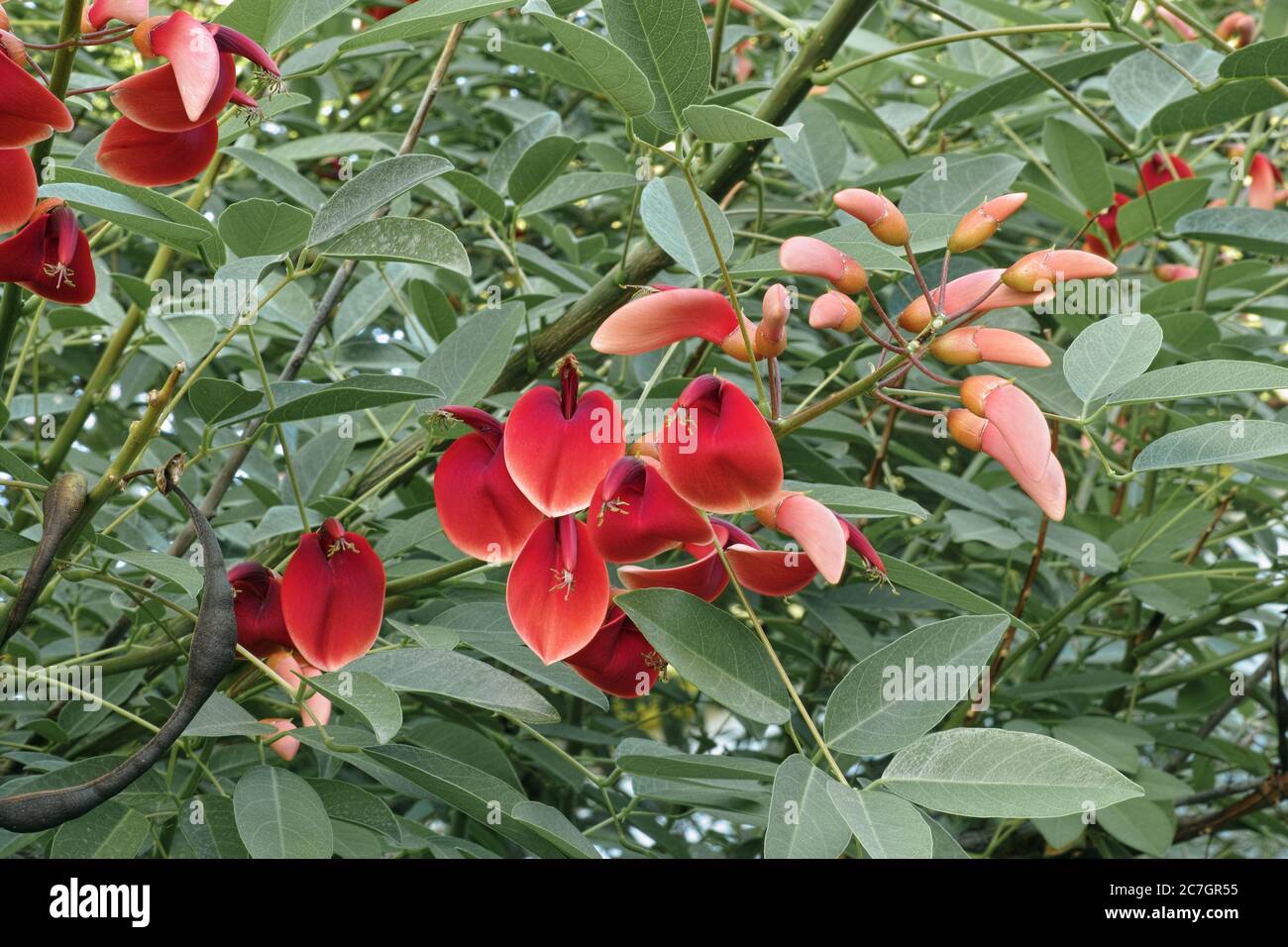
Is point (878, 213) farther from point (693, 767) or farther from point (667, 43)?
point (693, 767)

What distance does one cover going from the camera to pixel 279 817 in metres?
0.63

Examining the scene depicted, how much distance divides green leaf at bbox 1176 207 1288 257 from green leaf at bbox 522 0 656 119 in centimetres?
59

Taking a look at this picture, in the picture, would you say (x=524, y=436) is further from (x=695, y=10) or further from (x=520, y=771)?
(x=520, y=771)

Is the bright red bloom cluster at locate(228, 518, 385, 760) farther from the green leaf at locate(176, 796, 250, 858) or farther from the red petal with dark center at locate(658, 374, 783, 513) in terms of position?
the red petal with dark center at locate(658, 374, 783, 513)

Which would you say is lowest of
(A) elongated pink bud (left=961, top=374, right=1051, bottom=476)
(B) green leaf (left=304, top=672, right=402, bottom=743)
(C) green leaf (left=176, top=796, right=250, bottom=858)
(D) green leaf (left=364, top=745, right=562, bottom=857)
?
(C) green leaf (left=176, top=796, right=250, bottom=858)

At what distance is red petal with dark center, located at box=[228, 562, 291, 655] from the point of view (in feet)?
2.33

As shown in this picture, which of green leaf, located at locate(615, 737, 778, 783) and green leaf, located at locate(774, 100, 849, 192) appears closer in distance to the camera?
green leaf, located at locate(615, 737, 778, 783)

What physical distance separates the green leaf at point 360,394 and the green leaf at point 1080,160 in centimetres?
67

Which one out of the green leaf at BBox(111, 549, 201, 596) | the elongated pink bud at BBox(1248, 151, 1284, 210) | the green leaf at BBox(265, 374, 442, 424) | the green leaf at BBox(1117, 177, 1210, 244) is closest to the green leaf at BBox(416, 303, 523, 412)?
the green leaf at BBox(265, 374, 442, 424)

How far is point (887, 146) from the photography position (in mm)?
1264

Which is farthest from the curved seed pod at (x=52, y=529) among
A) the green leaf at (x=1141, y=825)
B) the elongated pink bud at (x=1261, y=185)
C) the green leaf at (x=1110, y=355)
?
the elongated pink bud at (x=1261, y=185)

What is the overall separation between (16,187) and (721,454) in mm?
375

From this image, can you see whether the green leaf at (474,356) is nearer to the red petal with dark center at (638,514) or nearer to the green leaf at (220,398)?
the green leaf at (220,398)
